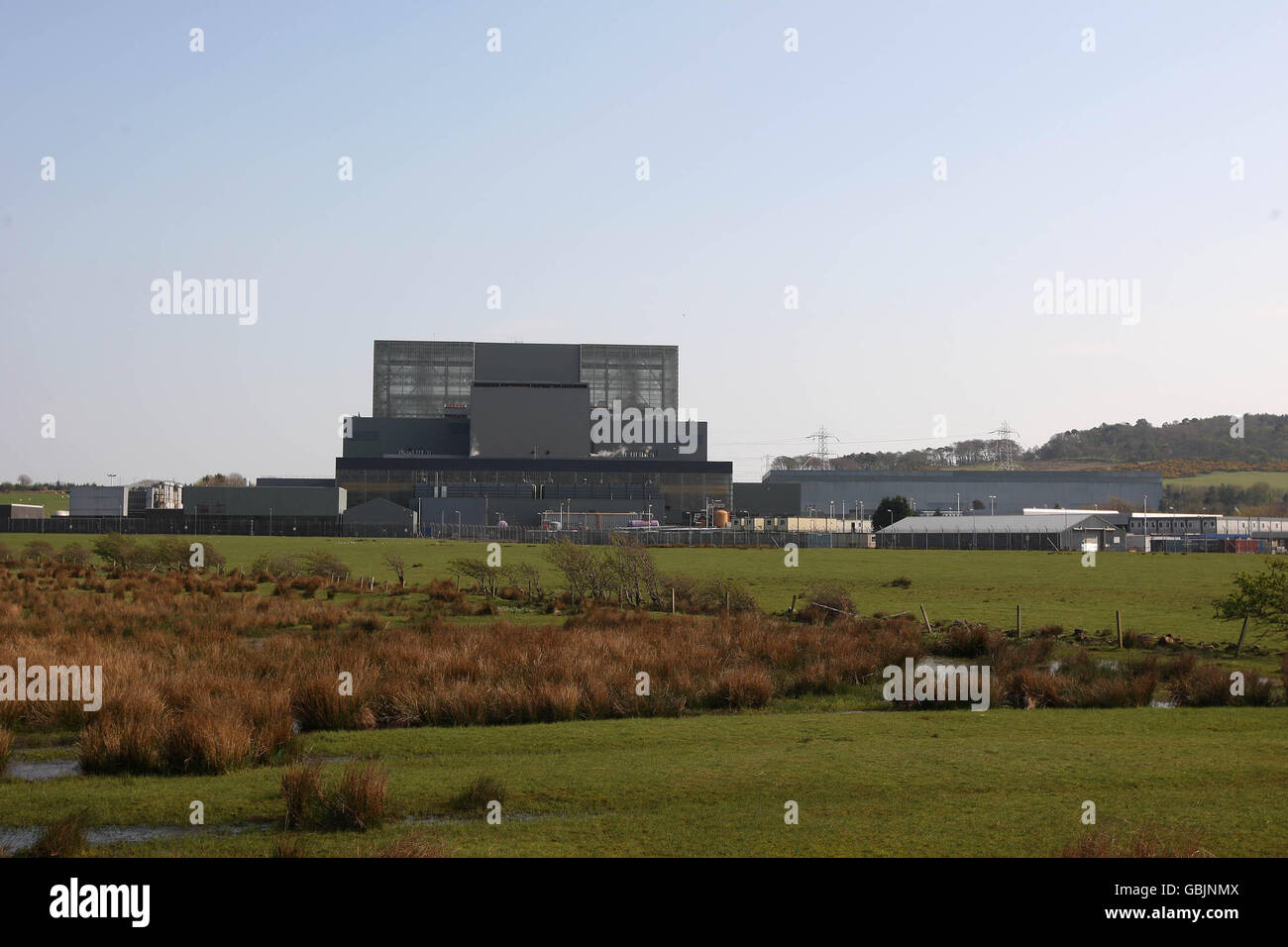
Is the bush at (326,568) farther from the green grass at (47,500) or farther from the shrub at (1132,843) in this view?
the green grass at (47,500)

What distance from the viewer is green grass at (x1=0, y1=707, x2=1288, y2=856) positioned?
9695 millimetres

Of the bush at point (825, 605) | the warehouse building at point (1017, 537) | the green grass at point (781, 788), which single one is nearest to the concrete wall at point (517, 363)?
the warehouse building at point (1017, 537)

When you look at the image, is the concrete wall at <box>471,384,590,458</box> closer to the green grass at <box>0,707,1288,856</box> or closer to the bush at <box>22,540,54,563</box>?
the bush at <box>22,540,54,563</box>

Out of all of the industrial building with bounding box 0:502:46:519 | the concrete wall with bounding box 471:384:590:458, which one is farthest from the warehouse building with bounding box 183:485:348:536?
the concrete wall with bounding box 471:384:590:458

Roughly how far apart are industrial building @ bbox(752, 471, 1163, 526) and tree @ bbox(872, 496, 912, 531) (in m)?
19.6

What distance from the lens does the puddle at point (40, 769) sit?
41.6 feet

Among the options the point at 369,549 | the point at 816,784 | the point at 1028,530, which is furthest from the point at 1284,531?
the point at 816,784

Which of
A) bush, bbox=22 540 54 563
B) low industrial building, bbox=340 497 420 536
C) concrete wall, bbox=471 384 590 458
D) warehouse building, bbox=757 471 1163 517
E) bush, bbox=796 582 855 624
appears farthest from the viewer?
warehouse building, bbox=757 471 1163 517

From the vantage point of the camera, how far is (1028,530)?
86.0m

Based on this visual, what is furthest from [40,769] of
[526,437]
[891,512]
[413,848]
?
[526,437]

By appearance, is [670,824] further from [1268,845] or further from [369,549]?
[369,549]

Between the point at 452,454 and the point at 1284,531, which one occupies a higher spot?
the point at 452,454

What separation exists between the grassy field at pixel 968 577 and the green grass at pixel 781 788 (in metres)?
15.5
